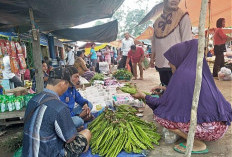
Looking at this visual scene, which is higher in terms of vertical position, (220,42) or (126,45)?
(126,45)

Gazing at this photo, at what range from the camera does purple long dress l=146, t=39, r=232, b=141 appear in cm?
232

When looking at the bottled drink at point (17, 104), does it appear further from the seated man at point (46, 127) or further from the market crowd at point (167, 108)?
the seated man at point (46, 127)

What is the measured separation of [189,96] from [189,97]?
0.04 feet

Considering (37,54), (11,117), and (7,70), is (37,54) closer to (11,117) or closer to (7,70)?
(11,117)

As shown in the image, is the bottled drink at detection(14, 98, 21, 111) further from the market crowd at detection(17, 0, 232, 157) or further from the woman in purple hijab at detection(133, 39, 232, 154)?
the woman in purple hijab at detection(133, 39, 232, 154)

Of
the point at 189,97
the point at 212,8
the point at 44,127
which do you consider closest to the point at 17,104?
the point at 44,127

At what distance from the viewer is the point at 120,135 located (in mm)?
2613

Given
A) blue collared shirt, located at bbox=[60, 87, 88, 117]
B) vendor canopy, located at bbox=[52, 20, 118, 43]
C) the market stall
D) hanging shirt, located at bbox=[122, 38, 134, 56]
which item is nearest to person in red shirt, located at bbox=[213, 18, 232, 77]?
vendor canopy, located at bbox=[52, 20, 118, 43]

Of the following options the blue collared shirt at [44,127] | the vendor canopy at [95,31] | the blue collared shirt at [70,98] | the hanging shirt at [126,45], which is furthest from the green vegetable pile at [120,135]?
the hanging shirt at [126,45]

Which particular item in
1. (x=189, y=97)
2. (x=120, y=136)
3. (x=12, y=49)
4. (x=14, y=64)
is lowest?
(x=120, y=136)

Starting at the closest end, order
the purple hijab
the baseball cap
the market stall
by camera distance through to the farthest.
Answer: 1. the baseball cap
2. the purple hijab
3. the market stall

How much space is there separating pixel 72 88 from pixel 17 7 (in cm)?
181

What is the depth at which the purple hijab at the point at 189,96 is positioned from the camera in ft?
7.60

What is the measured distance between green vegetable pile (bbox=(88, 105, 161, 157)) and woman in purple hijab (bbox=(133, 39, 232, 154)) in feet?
1.29
